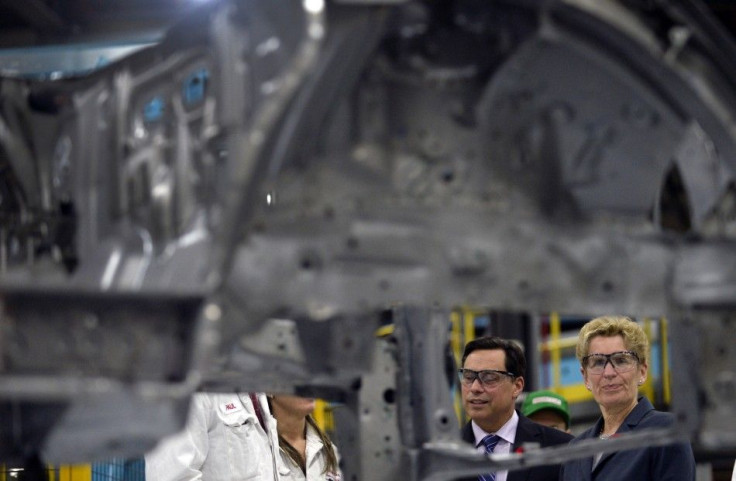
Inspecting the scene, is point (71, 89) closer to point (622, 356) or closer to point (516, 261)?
point (516, 261)

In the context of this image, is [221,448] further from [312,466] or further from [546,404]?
[546,404]

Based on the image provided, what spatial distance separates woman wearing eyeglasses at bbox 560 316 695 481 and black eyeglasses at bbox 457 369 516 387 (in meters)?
0.46

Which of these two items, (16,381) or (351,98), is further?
(351,98)

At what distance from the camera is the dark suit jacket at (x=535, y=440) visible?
7.24 m

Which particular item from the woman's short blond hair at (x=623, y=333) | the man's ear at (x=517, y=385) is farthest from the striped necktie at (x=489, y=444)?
the woman's short blond hair at (x=623, y=333)

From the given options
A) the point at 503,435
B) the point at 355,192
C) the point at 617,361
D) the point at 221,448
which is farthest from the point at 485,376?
the point at 355,192

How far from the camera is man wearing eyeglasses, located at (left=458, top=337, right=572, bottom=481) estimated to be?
291 inches

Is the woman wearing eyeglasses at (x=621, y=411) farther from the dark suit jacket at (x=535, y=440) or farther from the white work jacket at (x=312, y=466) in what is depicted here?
the white work jacket at (x=312, y=466)

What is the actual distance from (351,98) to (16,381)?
4.78ft

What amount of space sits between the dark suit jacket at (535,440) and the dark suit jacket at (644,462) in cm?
34

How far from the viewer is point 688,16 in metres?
4.88

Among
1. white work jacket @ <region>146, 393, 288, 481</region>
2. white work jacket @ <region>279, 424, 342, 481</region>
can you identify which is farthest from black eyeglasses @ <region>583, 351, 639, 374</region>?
white work jacket @ <region>146, 393, 288, 481</region>

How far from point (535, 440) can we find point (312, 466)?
1225 millimetres

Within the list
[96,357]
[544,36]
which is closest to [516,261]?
[544,36]
